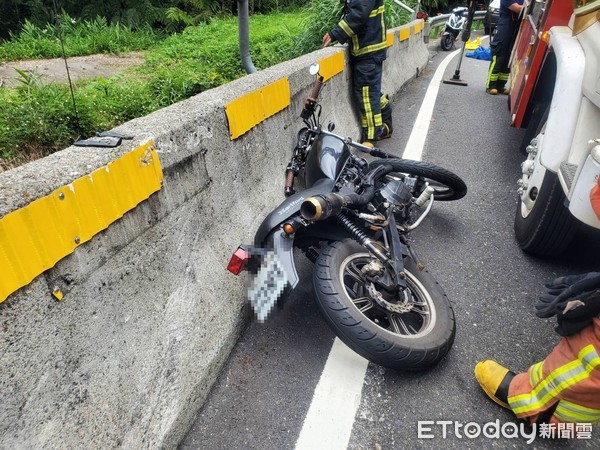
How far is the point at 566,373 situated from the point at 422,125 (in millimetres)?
4549

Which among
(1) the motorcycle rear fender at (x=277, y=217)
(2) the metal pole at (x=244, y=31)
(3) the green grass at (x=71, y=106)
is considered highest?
(2) the metal pole at (x=244, y=31)

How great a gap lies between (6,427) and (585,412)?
2.16m

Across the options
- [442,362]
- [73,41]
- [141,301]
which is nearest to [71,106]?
[141,301]

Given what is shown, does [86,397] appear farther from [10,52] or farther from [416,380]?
[10,52]

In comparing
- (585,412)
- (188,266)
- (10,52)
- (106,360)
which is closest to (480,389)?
(585,412)

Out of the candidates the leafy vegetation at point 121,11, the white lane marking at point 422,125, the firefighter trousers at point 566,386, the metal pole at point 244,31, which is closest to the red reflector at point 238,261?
the firefighter trousers at point 566,386

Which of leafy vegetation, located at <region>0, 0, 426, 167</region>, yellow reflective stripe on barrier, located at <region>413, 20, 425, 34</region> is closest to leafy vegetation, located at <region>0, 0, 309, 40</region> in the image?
leafy vegetation, located at <region>0, 0, 426, 167</region>

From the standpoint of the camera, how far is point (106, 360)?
157 cm

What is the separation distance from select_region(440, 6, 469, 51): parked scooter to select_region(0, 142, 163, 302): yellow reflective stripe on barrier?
13054 millimetres

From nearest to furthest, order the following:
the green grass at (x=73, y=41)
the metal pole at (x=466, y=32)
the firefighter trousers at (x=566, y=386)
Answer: the firefighter trousers at (x=566, y=386) → the green grass at (x=73, y=41) → the metal pole at (x=466, y=32)

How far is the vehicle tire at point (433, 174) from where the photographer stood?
350 centimetres

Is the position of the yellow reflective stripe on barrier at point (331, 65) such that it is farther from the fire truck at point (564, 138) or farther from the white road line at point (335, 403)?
the white road line at point (335, 403)

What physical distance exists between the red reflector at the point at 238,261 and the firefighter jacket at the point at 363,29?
137 inches

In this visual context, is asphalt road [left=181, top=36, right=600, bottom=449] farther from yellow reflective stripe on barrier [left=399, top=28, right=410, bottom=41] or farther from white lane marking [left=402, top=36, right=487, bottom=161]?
yellow reflective stripe on barrier [left=399, top=28, right=410, bottom=41]
